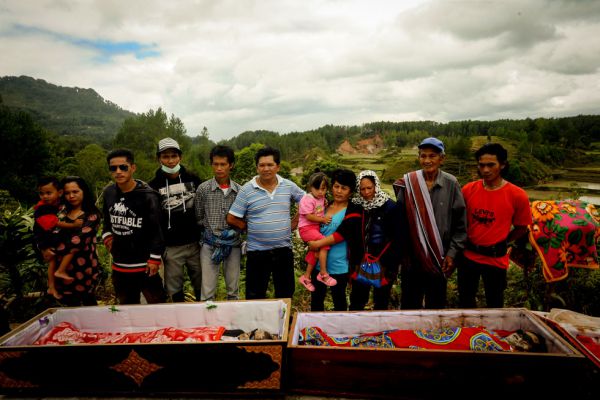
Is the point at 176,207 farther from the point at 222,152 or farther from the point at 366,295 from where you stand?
the point at 366,295

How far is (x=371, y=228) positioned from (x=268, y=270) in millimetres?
1109

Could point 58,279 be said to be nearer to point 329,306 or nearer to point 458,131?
point 329,306

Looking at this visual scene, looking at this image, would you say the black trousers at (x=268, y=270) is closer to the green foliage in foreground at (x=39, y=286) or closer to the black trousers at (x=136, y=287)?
the black trousers at (x=136, y=287)

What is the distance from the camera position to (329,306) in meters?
4.39

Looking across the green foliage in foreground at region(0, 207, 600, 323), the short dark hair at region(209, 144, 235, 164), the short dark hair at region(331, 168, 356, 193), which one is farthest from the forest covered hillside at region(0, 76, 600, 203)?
the short dark hair at region(209, 144, 235, 164)

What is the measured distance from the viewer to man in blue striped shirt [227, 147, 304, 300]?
301cm

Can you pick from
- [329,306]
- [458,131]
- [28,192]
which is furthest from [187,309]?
[458,131]

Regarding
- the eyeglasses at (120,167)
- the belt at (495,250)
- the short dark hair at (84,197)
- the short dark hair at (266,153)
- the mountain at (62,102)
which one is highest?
the mountain at (62,102)

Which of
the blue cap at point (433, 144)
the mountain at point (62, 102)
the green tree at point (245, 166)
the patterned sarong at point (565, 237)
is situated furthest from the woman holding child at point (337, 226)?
the mountain at point (62, 102)

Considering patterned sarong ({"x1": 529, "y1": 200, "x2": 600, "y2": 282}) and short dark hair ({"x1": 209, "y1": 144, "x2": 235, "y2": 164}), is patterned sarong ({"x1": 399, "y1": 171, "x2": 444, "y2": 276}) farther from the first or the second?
short dark hair ({"x1": 209, "y1": 144, "x2": 235, "y2": 164})

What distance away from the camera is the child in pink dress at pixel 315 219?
116 inches

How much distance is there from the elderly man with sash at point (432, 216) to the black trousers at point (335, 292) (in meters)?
0.64

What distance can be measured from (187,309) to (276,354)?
3.71 ft

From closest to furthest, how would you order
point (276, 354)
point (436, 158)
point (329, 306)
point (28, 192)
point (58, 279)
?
point (276, 354) < point (436, 158) < point (58, 279) < point (329, 306) < point (28, 192)
